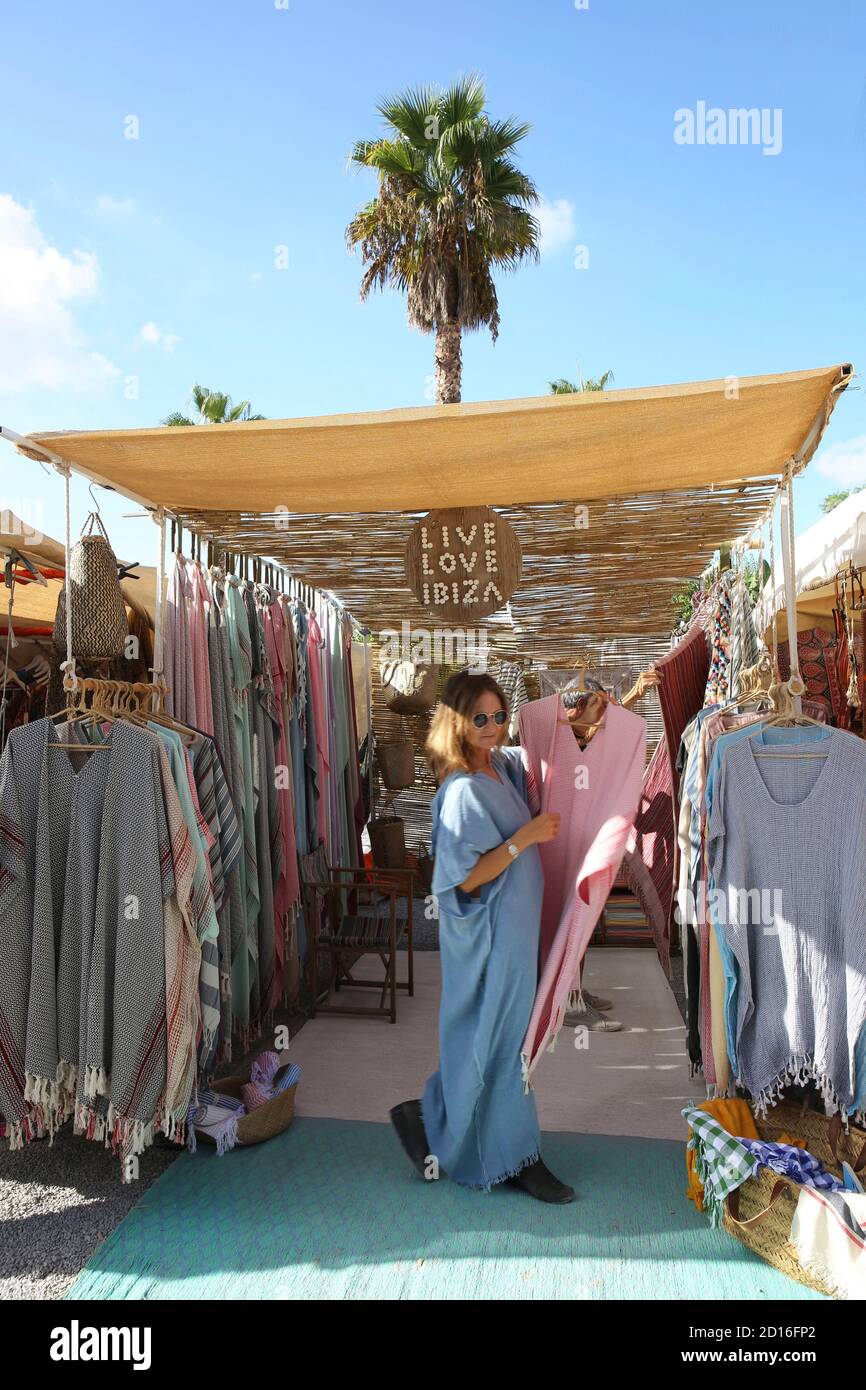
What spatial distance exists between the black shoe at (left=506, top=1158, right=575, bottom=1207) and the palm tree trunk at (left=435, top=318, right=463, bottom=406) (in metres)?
9.19

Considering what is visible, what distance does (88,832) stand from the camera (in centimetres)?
285

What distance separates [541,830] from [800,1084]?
3.56ft

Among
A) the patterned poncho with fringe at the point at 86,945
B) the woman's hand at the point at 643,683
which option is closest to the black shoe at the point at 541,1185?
the patterned poncho with fringe at the point at 86,945

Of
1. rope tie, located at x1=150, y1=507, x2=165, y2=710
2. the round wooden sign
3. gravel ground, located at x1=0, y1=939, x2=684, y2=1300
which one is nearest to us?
gravel ground, located at x1=0, y1=939, x2=684, y2=1300

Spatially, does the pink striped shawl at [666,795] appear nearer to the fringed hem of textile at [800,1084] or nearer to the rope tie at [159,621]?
the fringed hem of textile at [800,1084]

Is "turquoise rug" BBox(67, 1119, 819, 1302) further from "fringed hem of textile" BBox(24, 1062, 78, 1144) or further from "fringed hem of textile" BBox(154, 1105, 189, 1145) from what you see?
"fringed hem of textile" BBox(24, 1062, 78, 1144)

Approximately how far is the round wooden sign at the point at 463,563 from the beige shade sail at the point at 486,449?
0.14 meters

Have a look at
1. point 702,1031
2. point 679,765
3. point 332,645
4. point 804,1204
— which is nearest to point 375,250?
point 332,645

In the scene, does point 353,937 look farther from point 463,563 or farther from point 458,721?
point 458,721

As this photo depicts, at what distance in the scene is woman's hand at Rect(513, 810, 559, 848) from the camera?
2.63 meters

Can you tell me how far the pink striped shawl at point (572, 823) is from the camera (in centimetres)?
266

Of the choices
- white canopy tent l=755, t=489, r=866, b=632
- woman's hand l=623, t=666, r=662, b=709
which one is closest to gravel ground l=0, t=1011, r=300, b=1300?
woman's hand l=623, t=666, r=662, b=709

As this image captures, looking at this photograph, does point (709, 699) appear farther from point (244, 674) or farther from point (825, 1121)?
point (244, 674)
